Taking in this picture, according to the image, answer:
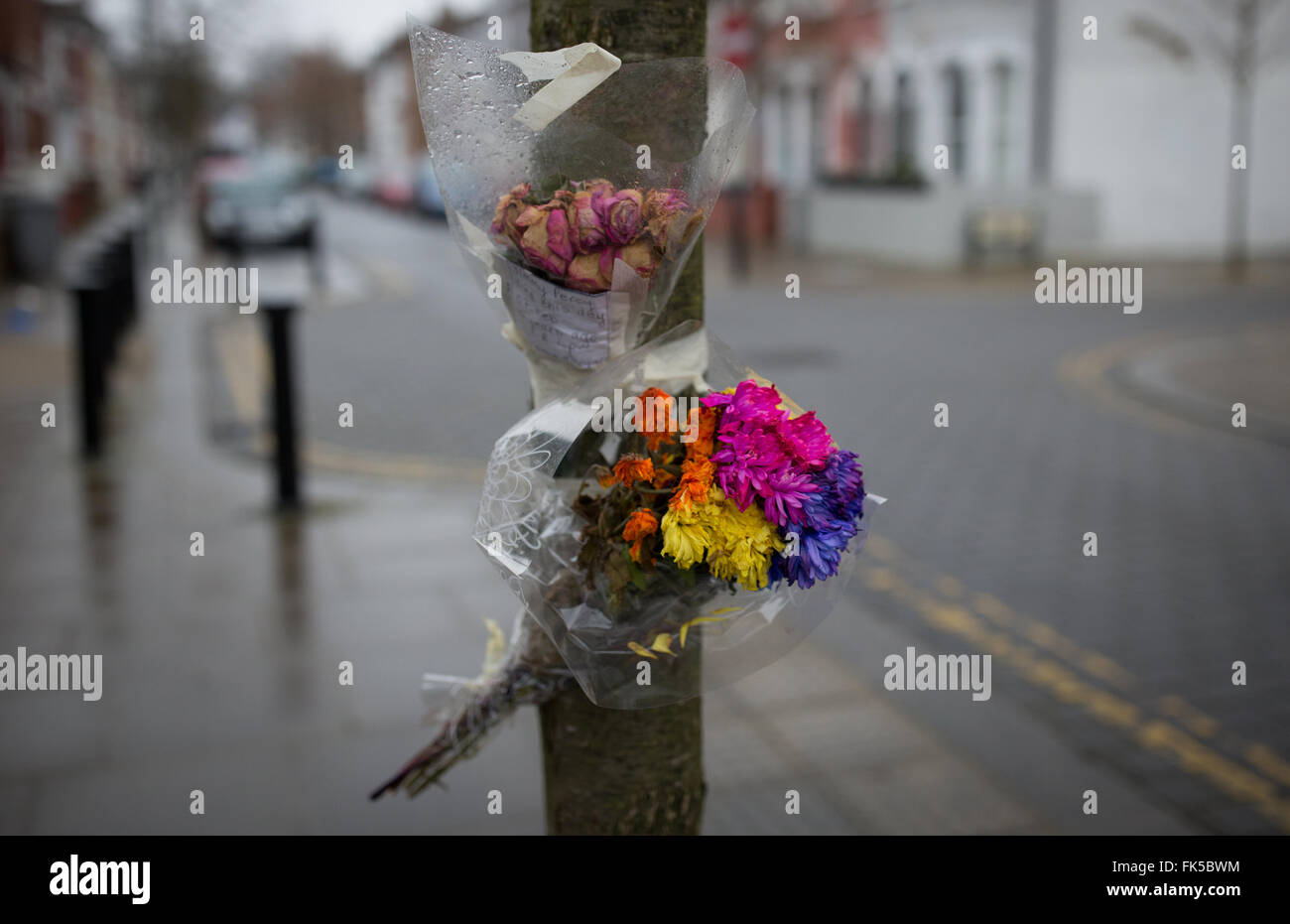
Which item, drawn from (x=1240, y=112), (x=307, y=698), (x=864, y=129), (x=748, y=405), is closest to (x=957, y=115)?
(x=864, y=129)

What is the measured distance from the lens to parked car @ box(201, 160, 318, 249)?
2381 centimetres

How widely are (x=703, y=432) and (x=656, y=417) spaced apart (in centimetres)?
8

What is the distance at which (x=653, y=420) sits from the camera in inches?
75.2

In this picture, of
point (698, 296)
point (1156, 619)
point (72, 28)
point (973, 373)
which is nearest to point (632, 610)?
point (698, 296)

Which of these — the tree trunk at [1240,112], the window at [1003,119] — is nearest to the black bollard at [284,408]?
the tree trunk at [1240,112]

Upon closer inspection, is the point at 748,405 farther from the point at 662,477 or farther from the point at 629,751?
the point at 629,751

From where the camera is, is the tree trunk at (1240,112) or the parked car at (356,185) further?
the parked car at (356,185)

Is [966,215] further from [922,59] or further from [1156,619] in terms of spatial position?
[1156,619]

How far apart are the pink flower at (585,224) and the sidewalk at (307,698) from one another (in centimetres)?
114

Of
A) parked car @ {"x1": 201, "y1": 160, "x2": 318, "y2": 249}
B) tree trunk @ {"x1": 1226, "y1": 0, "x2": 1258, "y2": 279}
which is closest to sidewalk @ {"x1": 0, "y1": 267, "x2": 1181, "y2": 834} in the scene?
tree trunk @ {"x1": 1226, "y1": 0, "x2": 1258, "y2": 279}

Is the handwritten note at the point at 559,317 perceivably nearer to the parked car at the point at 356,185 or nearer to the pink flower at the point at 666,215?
the pink flower at the point at 666,215

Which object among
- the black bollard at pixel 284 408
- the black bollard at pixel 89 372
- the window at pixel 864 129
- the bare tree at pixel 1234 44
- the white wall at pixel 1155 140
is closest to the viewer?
the black bollard at pixel 284 408

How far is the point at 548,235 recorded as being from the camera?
1839mm

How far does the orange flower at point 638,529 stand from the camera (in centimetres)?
186
